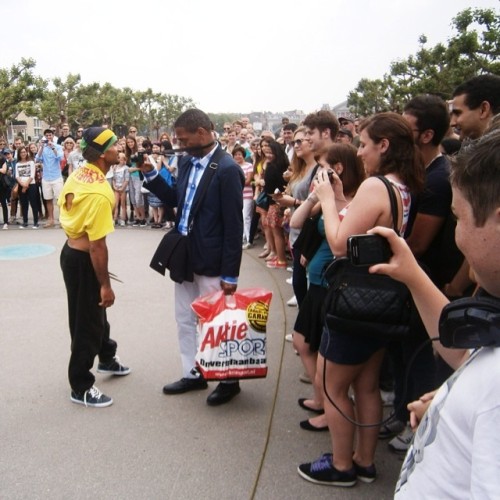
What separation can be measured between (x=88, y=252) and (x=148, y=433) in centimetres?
125

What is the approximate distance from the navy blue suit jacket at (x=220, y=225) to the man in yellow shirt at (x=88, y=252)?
0.60m

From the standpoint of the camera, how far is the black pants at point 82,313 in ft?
10.2

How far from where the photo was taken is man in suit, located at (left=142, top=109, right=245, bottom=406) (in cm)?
321

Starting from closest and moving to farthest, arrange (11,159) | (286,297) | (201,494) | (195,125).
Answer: (201,494) → (195,125) → (286,297) → (11,159)

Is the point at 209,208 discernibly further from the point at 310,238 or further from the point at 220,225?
the point at 310,238

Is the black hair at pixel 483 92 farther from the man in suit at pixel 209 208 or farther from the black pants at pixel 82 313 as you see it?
the black pants at pixel 82 313

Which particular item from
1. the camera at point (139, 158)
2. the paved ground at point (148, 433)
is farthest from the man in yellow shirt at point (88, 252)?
the paved ground at point (148, 433)

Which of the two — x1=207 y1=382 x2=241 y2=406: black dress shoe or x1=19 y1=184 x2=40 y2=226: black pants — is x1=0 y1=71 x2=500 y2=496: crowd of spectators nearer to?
x1=207 y1=382 x2=241 y2=406: black dress shoe

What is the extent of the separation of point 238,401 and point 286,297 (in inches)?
95.4

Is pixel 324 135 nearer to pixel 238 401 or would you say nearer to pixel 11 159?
pixel 238 401

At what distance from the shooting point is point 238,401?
11.0 feet

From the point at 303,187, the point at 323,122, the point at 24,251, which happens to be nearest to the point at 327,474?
the point at 303,187


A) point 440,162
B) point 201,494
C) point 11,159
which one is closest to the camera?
point 201,494

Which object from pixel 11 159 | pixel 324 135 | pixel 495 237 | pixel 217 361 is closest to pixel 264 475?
pixel 217 361
